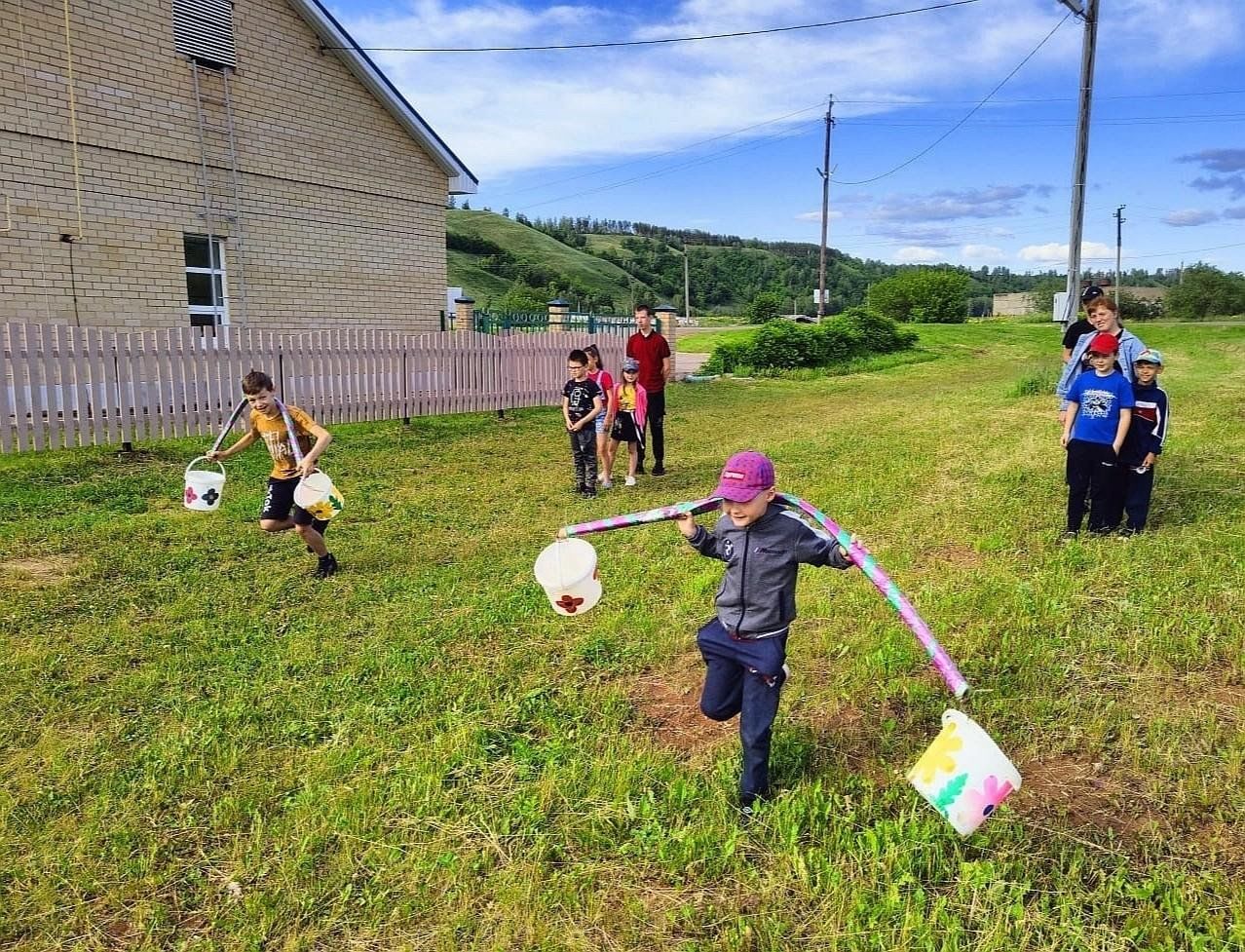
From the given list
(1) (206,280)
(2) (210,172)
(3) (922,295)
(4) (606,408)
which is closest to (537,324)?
(1) (206,280)

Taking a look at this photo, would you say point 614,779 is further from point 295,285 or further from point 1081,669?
point 295,285

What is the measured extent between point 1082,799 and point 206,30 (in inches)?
618

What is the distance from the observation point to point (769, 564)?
10.8 ft

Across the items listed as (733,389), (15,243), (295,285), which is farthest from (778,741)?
(733,389)

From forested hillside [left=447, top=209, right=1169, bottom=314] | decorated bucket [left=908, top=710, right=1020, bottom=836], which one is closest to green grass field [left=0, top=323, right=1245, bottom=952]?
decorated bucket [left=908, top=710, right=1020, bottom=836]

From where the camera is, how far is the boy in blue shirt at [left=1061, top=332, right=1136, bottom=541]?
20.7 feet

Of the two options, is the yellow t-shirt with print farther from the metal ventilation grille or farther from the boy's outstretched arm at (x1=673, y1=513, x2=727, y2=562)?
the metal ventilation grille

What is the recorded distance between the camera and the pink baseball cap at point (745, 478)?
3145 mm

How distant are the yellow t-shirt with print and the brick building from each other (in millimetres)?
8202

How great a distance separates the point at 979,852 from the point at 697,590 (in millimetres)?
2895

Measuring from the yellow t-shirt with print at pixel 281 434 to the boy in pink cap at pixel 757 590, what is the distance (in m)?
3.84

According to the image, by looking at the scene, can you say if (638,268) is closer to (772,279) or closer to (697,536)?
(772,279)

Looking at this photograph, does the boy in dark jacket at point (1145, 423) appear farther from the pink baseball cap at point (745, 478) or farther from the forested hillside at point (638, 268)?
the forested hillside at point (638, 268)

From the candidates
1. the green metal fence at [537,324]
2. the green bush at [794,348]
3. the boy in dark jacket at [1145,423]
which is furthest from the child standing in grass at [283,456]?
the green bush at [794,348]
